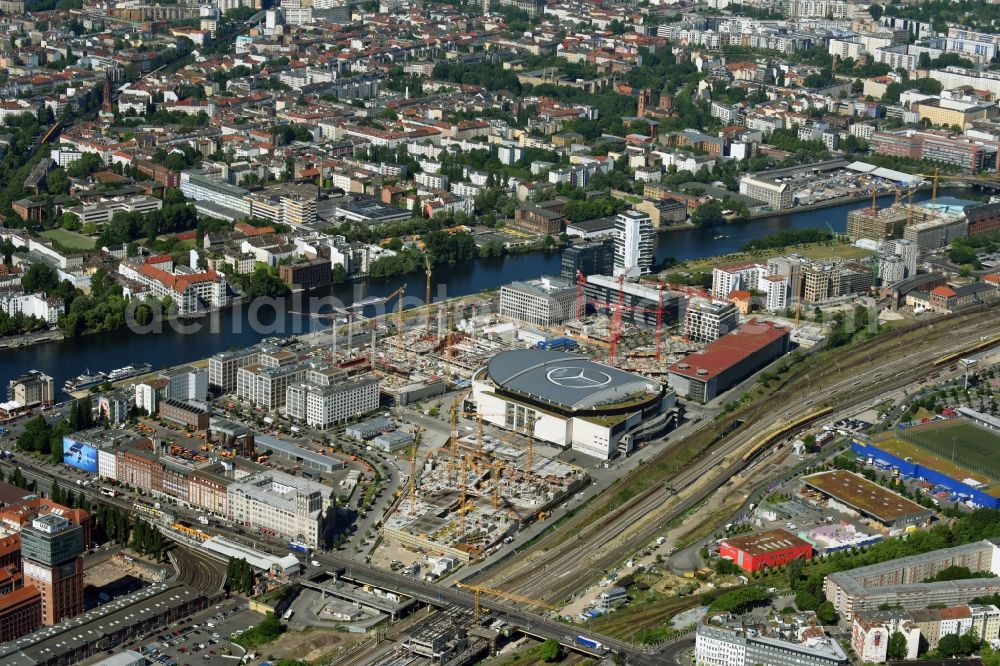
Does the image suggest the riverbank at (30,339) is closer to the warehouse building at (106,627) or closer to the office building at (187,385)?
the office building at (187,385)

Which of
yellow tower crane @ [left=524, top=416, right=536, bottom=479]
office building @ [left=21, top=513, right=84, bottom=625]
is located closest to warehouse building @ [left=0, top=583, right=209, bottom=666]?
office building @ [left=21, top=513, right=84, bottom=625]

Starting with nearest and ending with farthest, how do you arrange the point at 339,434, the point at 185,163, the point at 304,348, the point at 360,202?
1. the point at 339,434
2. the point at 304,348
3. the point at 360,202
4. the point at 185,163

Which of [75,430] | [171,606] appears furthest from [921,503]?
[75,430]

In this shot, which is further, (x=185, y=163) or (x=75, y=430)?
(x=185, y=163)

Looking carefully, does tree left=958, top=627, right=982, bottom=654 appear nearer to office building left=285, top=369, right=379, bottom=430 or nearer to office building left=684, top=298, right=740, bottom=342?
office building left=285, top=369, right=379, bottom=430

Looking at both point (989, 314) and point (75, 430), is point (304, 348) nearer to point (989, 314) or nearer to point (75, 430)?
point (75, 430)

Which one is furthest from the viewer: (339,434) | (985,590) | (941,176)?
(941,176)

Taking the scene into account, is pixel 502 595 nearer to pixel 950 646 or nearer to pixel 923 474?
pixel 950 646
